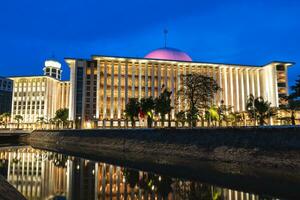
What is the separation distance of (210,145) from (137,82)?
277ft

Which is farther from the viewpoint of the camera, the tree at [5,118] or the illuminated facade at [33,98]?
the illuminated facade at [33,98]

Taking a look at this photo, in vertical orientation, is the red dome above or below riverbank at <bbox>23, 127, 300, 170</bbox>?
above

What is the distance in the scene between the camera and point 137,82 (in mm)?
119938

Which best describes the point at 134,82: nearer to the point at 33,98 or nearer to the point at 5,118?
the point at 33,98

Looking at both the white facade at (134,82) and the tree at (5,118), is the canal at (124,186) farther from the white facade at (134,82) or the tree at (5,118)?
the tree at (5,118)

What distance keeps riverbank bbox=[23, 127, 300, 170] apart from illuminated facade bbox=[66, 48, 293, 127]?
54272 mm

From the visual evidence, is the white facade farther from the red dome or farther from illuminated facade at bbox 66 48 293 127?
the red dome

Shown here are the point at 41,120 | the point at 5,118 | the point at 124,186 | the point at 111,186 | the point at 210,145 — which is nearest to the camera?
the point at 124,186

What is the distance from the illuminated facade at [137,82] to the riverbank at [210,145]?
178 feet

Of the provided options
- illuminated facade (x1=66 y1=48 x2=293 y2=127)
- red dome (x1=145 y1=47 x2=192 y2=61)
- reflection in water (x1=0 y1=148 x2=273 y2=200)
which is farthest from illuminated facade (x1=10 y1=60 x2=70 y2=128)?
reflection in water (x1=0 y1=148 x2=273 y2=200)

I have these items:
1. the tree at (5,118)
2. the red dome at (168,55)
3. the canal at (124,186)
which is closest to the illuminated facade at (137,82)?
the red dome at (168,55)

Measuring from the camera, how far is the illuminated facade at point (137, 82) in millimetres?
116000

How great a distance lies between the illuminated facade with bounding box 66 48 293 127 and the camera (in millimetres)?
116000

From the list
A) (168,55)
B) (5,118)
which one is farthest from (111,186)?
(5,118)
